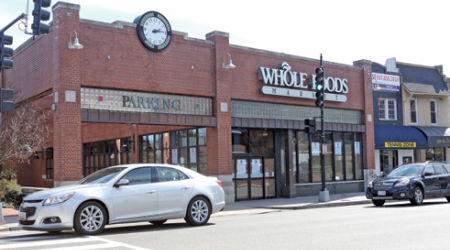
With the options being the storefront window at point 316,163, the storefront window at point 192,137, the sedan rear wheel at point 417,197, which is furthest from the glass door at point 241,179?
the sedan rear wheel at point 417,197

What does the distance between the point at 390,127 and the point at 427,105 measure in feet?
15.6

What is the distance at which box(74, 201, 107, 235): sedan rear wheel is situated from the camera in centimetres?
973

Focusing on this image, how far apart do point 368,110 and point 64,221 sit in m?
19.6

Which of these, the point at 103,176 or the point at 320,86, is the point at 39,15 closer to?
the point at 103,176

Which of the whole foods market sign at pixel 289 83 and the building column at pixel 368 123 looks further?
the building column at pixel 368 123

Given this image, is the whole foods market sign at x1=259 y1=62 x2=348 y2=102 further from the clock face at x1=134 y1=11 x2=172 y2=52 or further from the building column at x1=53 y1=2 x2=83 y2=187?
the building column at x1=53 y1=2 x2=83 y2=187

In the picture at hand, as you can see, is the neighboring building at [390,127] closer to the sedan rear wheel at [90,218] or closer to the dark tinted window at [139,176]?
the dark tinted window at [139,176]

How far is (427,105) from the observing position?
30766 millimetres

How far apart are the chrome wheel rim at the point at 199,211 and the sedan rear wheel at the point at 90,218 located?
231 cm

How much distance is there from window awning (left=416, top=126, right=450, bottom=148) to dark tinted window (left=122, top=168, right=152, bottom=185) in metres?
22.5

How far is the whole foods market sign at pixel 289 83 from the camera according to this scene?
68.6 feet

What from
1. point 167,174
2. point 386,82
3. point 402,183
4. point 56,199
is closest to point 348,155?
point 386,82

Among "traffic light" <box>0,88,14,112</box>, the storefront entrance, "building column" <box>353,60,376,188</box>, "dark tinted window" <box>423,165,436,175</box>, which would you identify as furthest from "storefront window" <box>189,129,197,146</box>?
"building column" <box>353,60,376,188</box>

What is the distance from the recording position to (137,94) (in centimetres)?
1717
